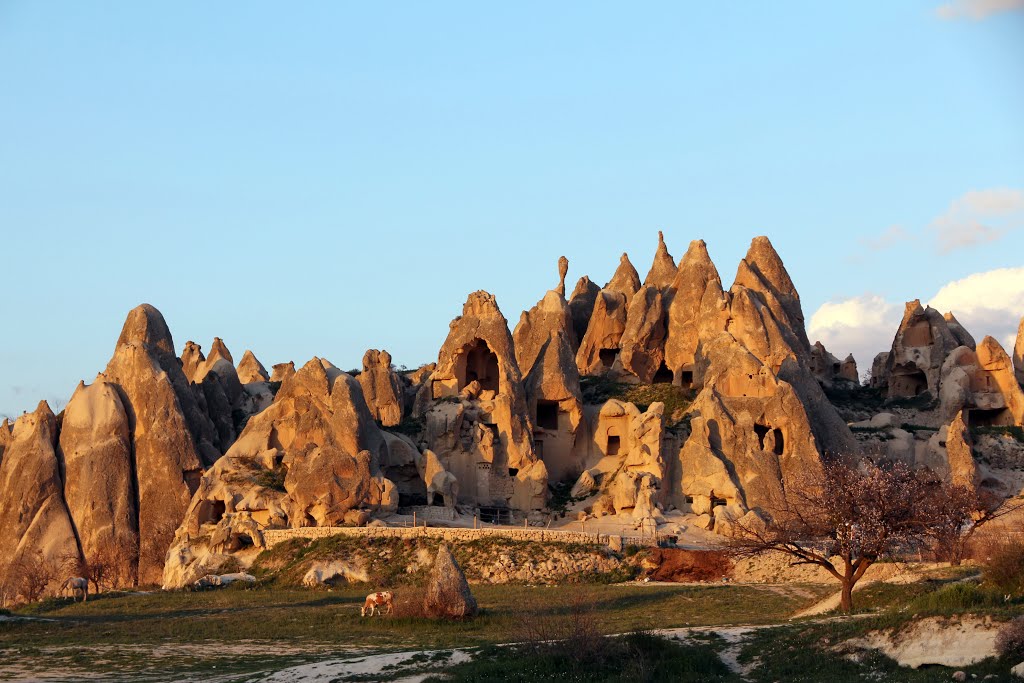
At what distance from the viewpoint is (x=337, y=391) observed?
180 feet

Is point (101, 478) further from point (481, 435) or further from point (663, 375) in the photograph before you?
point (663, 375)

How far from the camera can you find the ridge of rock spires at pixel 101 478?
5631cm

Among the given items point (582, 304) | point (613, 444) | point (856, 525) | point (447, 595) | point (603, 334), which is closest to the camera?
point (856, 525)

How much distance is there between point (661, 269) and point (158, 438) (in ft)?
85.9

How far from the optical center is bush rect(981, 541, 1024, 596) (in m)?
28.0

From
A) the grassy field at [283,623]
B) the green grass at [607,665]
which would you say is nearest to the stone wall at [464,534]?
the grassy field at [283,623]

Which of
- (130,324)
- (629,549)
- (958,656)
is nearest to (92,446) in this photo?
(130,324)

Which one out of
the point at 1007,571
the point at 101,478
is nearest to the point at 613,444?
the point at 101,478

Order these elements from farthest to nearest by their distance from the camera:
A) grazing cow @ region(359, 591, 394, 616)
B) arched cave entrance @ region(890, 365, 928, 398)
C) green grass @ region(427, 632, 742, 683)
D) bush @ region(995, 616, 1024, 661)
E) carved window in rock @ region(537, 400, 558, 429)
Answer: arched cave entrance @ region(890, 365, 928, 398) → carved window in rock @ region(537, 400, 558, 429) → grazing cow @ region(359, 591, 394, 616) → green grass @ region(427, 632, 742, 683) → bush @ region(995, 616, 1024, 661)

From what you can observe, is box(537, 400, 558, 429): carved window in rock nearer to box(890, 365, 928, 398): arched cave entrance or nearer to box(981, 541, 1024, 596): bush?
box(890, 365, 928, 398): arched cave entrance

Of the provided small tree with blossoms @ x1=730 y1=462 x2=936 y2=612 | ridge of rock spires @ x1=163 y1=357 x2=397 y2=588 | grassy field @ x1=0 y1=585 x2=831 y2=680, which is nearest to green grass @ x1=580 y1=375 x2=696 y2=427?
ridge of rock spires @ x1=163 y1=357 x2=397 y2=588

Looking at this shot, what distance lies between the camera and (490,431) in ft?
187

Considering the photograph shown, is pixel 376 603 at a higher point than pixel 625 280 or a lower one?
lower

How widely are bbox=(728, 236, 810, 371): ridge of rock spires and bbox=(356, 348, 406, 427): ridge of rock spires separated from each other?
1384cm
